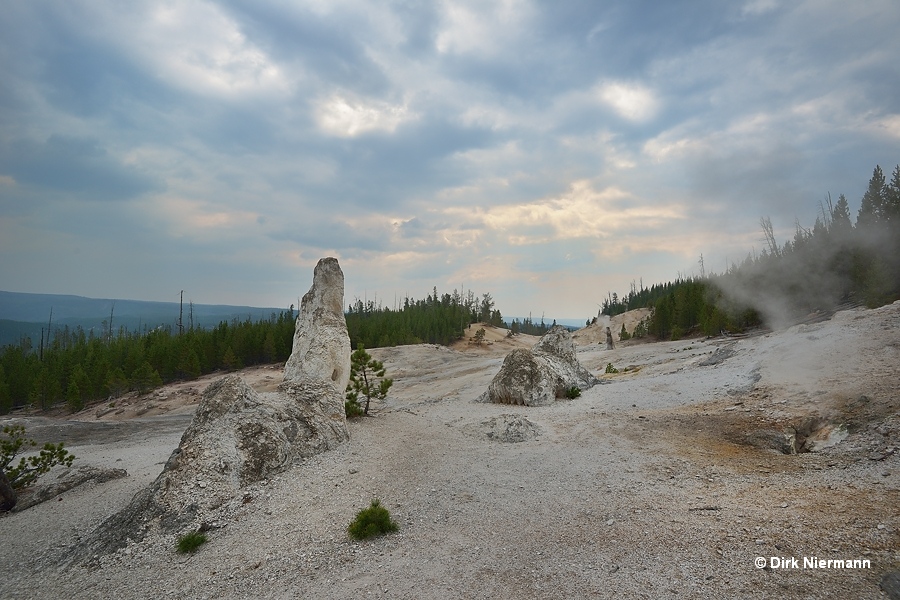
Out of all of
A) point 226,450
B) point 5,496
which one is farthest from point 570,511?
point 5,496

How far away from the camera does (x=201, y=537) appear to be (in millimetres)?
7891

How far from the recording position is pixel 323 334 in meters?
17.1

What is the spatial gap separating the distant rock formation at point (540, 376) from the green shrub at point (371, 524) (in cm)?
1216

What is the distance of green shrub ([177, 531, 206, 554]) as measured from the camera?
7723 millimetres

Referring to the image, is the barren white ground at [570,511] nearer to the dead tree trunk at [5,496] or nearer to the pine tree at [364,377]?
the dead tree trunk at [5,496]

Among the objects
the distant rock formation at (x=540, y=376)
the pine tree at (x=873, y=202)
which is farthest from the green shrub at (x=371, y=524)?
the pine tree at (x=873, y=202)

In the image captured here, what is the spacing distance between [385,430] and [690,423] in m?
9.52

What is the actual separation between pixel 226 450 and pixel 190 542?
2.28m

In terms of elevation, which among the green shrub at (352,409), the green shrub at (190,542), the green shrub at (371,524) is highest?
the green shrub at (352,409)

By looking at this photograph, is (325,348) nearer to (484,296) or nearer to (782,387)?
(782,387)

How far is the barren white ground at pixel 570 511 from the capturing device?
19.2ft

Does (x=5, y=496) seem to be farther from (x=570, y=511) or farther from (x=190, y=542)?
(x=570, y=511)

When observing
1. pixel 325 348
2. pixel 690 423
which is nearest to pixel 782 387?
pixel 690 423

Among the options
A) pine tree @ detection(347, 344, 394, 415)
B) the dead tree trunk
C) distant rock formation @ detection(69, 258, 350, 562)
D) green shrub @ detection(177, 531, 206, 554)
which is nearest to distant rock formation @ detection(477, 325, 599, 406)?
pine tree @ detection(347, 344, 394, 415)
